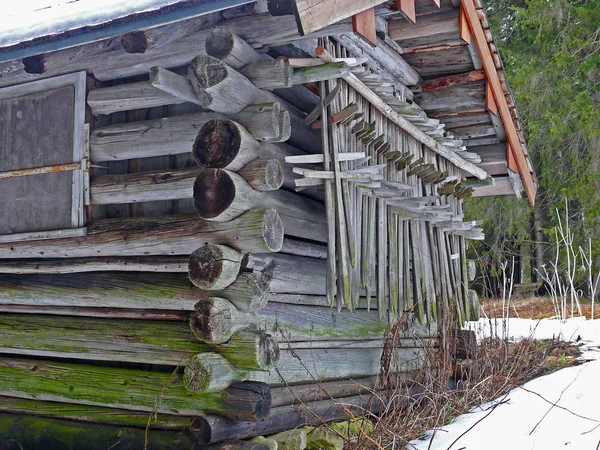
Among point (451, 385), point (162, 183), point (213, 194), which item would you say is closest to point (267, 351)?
point (213, 194)

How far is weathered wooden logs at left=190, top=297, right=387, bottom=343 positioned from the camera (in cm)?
471

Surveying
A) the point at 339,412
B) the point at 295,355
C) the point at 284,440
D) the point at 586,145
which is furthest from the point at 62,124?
the point at 586,145

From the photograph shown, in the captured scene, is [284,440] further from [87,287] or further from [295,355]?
[87,287]

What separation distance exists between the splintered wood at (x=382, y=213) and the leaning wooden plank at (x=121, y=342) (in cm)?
96

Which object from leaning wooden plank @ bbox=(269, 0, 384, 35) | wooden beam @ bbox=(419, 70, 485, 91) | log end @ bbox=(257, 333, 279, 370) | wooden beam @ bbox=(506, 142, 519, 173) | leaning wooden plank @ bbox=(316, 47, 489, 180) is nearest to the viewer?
leaning wooden plank @ bbox=(269, 0, 384, 35)

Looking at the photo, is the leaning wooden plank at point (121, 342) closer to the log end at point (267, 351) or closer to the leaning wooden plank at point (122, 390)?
the log end at point (267, 351)

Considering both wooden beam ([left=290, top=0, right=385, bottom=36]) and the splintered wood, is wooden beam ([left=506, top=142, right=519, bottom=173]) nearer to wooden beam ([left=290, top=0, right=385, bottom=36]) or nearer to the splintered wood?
the splintered wood

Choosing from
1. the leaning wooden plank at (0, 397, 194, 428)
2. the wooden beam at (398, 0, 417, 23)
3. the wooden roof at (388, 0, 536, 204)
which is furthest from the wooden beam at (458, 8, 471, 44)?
the leaning wooden plank at (0, 397, 194, 428)

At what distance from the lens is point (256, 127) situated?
489 cm

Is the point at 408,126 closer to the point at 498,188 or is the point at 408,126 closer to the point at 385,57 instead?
the point at 385,57

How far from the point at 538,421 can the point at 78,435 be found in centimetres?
386

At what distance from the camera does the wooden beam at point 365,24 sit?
4859mm

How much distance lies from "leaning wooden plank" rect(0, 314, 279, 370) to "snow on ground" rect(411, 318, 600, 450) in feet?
4.84

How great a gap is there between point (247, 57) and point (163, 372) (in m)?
2.34
